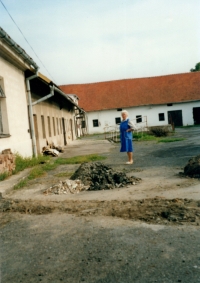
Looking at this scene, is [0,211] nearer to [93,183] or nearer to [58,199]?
[58,199]

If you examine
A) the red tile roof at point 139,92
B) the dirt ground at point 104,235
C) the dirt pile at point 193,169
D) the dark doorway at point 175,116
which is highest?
the red tile roof at point 139,92

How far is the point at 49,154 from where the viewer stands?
551 inches

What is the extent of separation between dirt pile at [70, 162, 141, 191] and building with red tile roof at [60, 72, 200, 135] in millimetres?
35511

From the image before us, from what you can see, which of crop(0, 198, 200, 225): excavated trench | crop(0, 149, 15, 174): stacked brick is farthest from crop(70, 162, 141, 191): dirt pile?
crop(0, 149, 15, 174): stacked brick

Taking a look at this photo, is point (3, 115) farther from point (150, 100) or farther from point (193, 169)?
point (150, 100)

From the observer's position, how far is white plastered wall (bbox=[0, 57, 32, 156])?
31.0 feet

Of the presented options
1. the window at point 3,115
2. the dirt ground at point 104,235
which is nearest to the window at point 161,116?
the window at point 3,115

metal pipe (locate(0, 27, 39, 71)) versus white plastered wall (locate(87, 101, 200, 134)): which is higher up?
metal pipe (locate(0, 27, 39, 71))

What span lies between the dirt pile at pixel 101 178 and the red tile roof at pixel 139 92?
36.2m

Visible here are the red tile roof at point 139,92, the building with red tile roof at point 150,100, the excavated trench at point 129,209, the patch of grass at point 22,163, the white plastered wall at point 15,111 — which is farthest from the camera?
the red tile roof at point 139,92

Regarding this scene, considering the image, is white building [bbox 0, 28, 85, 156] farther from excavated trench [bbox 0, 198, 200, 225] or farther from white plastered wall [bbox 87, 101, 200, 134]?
white plastered wall [bbox 87, 101, 200, 134]

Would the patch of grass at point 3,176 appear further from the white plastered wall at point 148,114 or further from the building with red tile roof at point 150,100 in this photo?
the building with red tile roof at point 150,100

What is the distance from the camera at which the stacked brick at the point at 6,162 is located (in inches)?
300

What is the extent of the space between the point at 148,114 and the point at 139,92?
401cm
